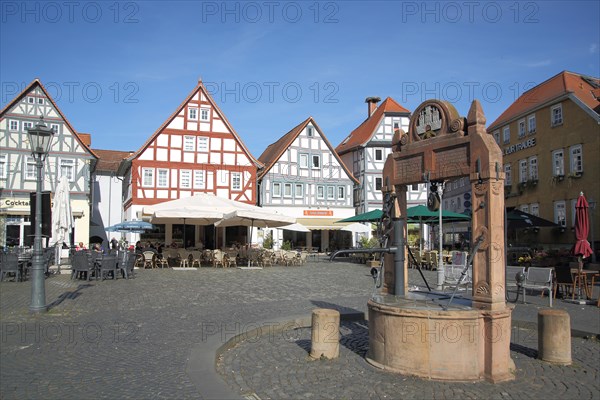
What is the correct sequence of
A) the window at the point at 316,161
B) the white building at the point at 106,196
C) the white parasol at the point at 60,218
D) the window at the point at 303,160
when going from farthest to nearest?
the window at the point at 316,161, the window at the point at 303,160, the white building at the point at 106,196, the white parasol at the point at 60,218

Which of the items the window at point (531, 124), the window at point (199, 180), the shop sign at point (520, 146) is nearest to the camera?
the shop sign at point (520, 146)

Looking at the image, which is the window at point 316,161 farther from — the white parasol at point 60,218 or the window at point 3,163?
the white parasol at point 60,218

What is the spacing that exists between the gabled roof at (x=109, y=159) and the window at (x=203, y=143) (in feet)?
27.7

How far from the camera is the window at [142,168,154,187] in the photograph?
35.1 metres

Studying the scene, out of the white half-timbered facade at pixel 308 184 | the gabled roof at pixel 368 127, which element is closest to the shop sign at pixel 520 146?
the gabled roof at pixel 368 127

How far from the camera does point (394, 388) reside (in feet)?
18.6

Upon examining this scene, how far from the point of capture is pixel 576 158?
29531mm

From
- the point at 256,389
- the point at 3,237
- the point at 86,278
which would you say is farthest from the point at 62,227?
the point at 256,389

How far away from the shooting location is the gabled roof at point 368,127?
4403cm

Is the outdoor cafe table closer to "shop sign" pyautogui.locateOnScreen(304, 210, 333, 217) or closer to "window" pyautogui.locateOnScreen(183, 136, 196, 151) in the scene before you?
"window" pyautogui.locateOnScreen(183, 136, 196, 151)

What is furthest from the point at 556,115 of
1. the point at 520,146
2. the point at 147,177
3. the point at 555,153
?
the point at 147,177

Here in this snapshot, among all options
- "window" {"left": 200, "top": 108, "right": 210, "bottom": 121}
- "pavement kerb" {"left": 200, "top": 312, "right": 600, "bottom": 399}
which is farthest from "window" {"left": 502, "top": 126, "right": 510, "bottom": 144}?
"pavement kerb" {"left": 200, "top": 312, "right": 600, "bottom": 399}

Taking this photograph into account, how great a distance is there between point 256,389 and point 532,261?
58.1 ft

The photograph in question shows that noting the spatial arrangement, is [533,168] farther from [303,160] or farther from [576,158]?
[303,160]
